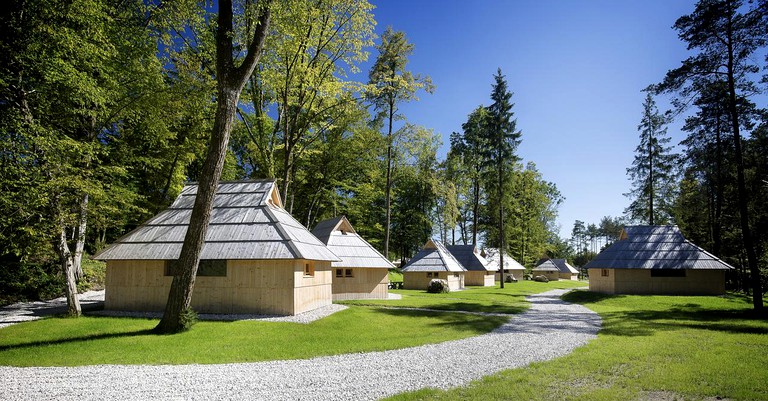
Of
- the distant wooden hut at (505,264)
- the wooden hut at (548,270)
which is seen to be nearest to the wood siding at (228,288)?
the distant wooden hut at (505,264)

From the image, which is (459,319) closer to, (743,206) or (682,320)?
(682,320)

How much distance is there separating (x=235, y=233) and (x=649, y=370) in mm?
14387

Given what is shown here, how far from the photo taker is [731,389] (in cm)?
673

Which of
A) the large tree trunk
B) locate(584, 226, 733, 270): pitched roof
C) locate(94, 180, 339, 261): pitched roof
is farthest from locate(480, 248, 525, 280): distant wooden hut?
the large tree trunk

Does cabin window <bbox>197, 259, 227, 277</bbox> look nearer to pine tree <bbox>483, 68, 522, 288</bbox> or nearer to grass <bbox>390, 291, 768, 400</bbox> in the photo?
grass <bbox>390, 291, 768, 400</bbox>

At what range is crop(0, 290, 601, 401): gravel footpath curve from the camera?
665cm

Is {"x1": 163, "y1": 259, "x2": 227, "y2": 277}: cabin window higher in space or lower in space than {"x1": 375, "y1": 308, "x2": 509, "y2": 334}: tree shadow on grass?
higher

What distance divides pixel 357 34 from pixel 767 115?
65.2 feet

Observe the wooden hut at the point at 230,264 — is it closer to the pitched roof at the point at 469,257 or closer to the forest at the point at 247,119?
the forest at the point at 247,119

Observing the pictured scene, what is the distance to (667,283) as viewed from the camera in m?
27.4

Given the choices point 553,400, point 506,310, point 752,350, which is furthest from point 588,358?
point 506,310

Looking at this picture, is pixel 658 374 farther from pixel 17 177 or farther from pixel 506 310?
pixel 17 177

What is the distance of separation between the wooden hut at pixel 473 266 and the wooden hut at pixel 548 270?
85.1 feet

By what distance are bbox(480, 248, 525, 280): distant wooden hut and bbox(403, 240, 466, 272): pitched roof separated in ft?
35.7
